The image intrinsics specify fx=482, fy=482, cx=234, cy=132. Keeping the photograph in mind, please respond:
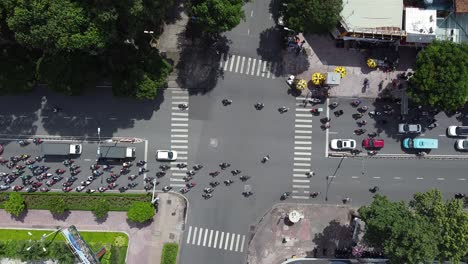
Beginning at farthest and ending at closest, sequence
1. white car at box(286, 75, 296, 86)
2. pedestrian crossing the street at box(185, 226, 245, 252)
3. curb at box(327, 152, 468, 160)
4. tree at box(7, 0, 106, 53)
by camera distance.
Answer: curb at box(327, 152, 468, 160), white car at box(286, 75, 296, 86), pedestrian crossing the street at box(185, 226, 245, 252), tree at box(7, 0, 106, 53)

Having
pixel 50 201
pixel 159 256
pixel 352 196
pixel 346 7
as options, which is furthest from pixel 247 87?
pixel 50 201

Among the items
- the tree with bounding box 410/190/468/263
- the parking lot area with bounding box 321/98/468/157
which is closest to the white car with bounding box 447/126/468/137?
the parking lot area with bounding box 321/98/468/157

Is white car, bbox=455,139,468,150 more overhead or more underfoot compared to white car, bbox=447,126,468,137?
more underfoot

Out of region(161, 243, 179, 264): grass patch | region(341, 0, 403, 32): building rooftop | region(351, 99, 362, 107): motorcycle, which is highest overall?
region(341, 0, 403, 32): building rooftop

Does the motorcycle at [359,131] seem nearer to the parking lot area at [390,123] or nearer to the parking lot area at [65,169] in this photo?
the parking lot area at [390,123]

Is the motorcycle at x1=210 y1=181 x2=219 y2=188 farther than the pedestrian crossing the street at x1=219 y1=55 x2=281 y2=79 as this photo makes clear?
No

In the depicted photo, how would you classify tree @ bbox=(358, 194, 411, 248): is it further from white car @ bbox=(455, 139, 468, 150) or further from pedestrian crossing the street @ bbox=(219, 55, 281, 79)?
pedestrian crossing the street @ bbox=(219, 55, 281, 79)

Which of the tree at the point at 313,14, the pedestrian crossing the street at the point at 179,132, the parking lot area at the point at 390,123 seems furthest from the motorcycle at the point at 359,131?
the pedestrian crossing the street at the point at 179,132

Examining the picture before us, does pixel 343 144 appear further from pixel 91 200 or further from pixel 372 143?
pixel 91 200
